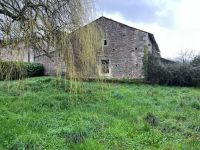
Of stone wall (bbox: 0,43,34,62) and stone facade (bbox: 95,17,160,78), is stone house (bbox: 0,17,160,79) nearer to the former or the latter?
stone facade (bbox: 95,17,160,78)

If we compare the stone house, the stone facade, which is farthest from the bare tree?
the stone facade

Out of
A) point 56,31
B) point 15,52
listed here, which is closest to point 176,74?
point 56,31

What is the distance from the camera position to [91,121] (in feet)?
34.8

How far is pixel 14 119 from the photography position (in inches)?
404

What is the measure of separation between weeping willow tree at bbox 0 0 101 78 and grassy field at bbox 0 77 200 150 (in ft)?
3.38

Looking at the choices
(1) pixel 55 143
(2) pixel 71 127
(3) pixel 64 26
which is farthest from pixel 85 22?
(1) pixel 55 143

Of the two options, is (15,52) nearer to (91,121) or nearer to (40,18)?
(40,18)

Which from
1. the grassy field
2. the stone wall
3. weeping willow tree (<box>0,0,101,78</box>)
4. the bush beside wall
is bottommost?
the grassy field

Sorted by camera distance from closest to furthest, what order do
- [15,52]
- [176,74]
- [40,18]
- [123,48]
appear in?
[15,52] < [40,18] < [176,74] < [123,48]

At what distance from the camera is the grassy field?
345 inches

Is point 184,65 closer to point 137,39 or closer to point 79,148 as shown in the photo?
point 137,39

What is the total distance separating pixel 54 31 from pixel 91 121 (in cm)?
273

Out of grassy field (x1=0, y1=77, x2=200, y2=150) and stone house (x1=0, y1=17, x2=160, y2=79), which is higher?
stone house (x1=0, y1=17, x2=160, y2=79)

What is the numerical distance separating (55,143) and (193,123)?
172 inches
